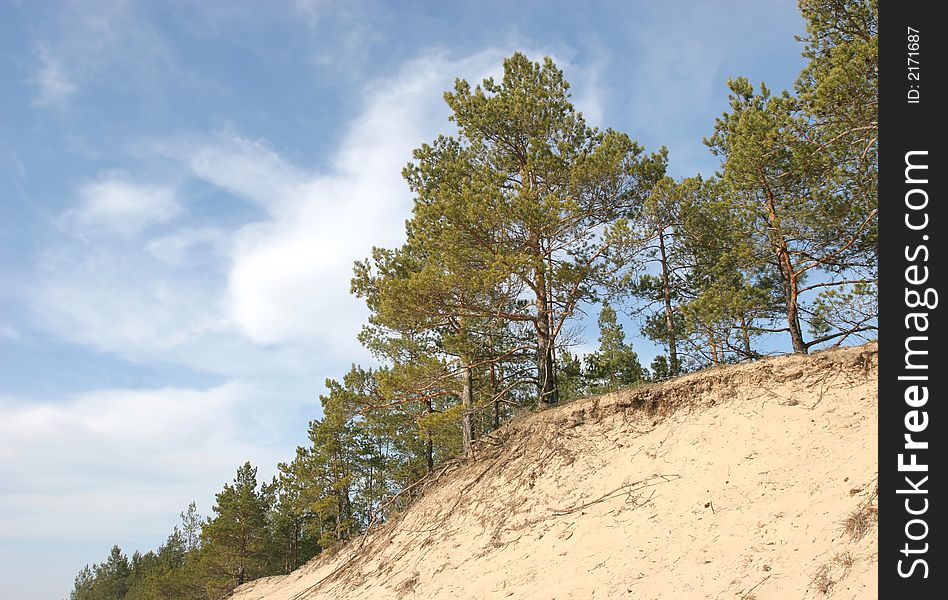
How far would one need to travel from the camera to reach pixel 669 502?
36.8 ft

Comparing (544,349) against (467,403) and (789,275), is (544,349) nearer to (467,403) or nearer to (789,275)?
(467,403)

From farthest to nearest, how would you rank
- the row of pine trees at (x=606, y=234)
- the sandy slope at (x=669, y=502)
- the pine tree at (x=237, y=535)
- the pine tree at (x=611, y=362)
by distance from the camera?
the pine tree at (x=237, y=535)
the pine tree at (x=611, y=362)
the row of pine trees at (x=606, y=234)
the sandy slope at (x=669, y=502)

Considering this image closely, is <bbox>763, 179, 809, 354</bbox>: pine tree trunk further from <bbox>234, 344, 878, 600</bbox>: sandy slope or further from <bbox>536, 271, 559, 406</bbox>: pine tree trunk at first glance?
<bbox>536, 271, 559, 406</bbox>: pine tree trunk

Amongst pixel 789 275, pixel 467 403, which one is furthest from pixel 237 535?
pixel 789 275

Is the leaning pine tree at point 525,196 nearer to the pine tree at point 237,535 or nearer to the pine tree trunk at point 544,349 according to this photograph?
the pine tree trunk at point 544,349

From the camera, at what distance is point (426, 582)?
13406 mm

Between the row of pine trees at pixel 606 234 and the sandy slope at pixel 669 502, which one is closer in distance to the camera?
the sandy slope at pixel 669 502

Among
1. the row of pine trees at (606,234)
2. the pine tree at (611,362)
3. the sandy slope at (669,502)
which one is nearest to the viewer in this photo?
the sandy slope at (669,502)

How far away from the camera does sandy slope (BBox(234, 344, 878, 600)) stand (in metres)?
8.77

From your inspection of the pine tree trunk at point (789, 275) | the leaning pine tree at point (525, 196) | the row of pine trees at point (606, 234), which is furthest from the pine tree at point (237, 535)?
the pine tree trunk at point (789, 275)


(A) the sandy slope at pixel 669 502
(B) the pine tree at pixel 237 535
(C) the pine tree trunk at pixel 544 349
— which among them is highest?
(C) the pine tree trunk at pixel 544 349

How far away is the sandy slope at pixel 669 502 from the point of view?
8.77m
